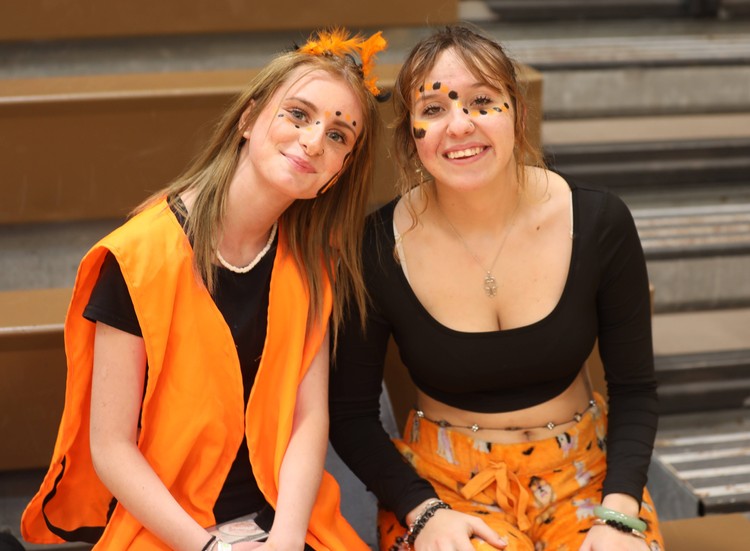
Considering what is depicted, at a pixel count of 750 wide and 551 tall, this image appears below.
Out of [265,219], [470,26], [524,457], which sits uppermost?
[470,26]

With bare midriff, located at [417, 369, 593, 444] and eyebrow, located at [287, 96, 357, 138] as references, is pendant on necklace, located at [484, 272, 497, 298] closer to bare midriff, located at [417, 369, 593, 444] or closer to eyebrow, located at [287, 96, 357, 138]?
bare midriff, located at [417, 369, 593, 444]

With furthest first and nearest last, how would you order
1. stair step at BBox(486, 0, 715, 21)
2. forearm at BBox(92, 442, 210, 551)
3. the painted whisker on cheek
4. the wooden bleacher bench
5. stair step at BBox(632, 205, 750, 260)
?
→ stair step at BBox(486, 0, 715, 21), stair step at BBox(632, 205, 750, 260), the wooden bleacher bench, the painted whisker on cheek, forearm at BBox(92, 442, 210, 551)

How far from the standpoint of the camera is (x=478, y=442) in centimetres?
159

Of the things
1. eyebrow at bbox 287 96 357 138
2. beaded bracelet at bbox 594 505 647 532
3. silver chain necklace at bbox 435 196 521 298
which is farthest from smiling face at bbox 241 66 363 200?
beaded bracelet at bbox 594 505 647 532

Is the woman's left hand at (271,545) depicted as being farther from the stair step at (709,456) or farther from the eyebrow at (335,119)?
the stair step at (709,456)

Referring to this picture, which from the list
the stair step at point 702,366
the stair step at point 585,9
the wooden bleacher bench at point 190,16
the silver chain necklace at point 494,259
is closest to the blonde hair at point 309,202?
the silver chain necklace at point 494,259

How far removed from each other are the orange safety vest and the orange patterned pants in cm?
18

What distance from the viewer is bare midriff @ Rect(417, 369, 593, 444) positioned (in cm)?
160

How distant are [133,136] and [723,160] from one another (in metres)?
1.62

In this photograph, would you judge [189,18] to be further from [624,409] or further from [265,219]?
[624,409]

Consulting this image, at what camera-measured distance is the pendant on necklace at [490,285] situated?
5.24 feet

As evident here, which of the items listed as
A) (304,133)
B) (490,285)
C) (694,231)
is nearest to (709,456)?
(694,231)

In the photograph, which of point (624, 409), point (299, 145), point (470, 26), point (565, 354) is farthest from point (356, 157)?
point (624, 409)

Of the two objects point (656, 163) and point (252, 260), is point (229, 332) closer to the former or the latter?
point (252, 260)
